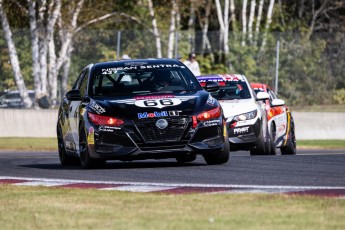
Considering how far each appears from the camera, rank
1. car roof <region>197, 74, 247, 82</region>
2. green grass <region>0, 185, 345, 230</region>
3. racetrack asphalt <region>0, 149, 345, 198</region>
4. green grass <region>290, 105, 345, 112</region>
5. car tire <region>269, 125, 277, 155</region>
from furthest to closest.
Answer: green grass <region>290, 105, 345, 112</region>
car roof <region>197, 74, 247, 82</region>
car tire <region>269, 125, 277, 155</region>
racetrack asphalt <region>0, 149, 345, 198</region>
green grass <region>0, 185, 345, 230</region>

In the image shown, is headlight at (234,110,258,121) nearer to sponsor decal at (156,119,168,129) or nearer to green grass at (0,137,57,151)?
sponsor decal at (156,119,168,129)

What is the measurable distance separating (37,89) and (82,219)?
2408 cm

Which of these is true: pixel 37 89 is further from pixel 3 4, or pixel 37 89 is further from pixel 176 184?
pixel 176 184

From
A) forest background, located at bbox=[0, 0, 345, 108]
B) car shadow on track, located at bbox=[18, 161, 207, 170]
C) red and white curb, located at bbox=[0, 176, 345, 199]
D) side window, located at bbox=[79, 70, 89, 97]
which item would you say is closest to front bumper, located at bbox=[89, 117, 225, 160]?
car shadow on track, located at bbox=[18, 161, 207, 170]

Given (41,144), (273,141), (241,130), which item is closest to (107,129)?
(241,130)

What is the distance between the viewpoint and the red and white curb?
1187cm

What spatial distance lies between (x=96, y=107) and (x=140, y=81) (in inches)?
40.2

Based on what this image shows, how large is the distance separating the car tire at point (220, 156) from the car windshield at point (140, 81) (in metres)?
0.92

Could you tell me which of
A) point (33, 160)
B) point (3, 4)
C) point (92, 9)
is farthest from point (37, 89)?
point (33, 160)

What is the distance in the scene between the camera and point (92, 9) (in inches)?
1587

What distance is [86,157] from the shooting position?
16.1m

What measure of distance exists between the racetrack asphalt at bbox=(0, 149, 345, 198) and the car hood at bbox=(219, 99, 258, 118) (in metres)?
1.83

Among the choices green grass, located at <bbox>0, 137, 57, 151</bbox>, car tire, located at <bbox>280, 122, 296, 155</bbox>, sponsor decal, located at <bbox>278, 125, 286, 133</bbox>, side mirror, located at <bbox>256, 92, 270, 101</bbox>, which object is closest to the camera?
side mirror, located at <bbox>256, 92, 270, 101</bbox>

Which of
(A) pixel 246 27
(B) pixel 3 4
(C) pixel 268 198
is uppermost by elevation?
(C) pixel 268 198
